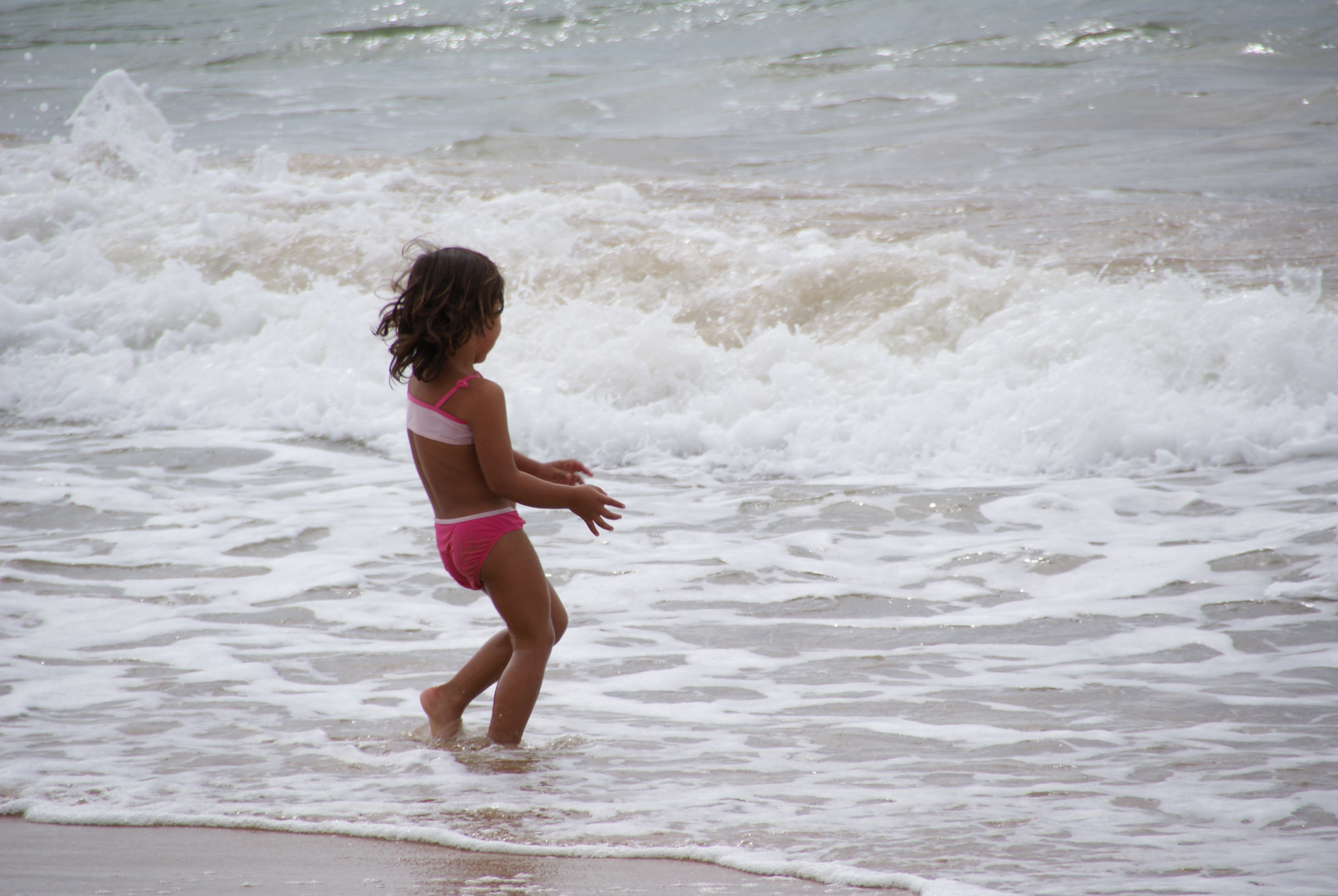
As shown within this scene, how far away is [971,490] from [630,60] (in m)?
14.6

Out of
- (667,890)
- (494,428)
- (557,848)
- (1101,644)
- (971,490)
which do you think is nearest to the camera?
(667,890)

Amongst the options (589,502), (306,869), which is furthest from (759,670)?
(306,869)

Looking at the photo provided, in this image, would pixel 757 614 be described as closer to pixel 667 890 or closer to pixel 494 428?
pixel 494 428

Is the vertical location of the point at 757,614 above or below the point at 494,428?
below

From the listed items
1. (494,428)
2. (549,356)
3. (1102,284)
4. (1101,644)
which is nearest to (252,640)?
(494,428)

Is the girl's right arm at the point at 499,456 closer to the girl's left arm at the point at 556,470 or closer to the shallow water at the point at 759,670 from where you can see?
the girl's left arm at the point at 556,470

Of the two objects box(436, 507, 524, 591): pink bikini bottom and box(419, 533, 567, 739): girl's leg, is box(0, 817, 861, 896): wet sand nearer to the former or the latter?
box(419, 533, 567, 739): girl's leg

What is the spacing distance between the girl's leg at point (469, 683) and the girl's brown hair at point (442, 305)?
736mm

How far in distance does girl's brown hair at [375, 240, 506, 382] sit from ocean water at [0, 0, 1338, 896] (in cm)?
112

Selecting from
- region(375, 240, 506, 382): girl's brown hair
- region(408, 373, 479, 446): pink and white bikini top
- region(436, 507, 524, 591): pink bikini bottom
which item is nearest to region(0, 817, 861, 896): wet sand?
region(436, 507, 524, 591): pink bikini bottom

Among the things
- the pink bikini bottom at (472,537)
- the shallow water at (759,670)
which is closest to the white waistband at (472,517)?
the pink bikini bottom at (472,537)

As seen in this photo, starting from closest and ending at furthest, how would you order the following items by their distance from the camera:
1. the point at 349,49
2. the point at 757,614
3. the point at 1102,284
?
the point at 757,614 < the point at 1102,284 < the point at 349,49

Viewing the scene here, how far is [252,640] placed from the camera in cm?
438

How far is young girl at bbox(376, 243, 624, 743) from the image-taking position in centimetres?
306
